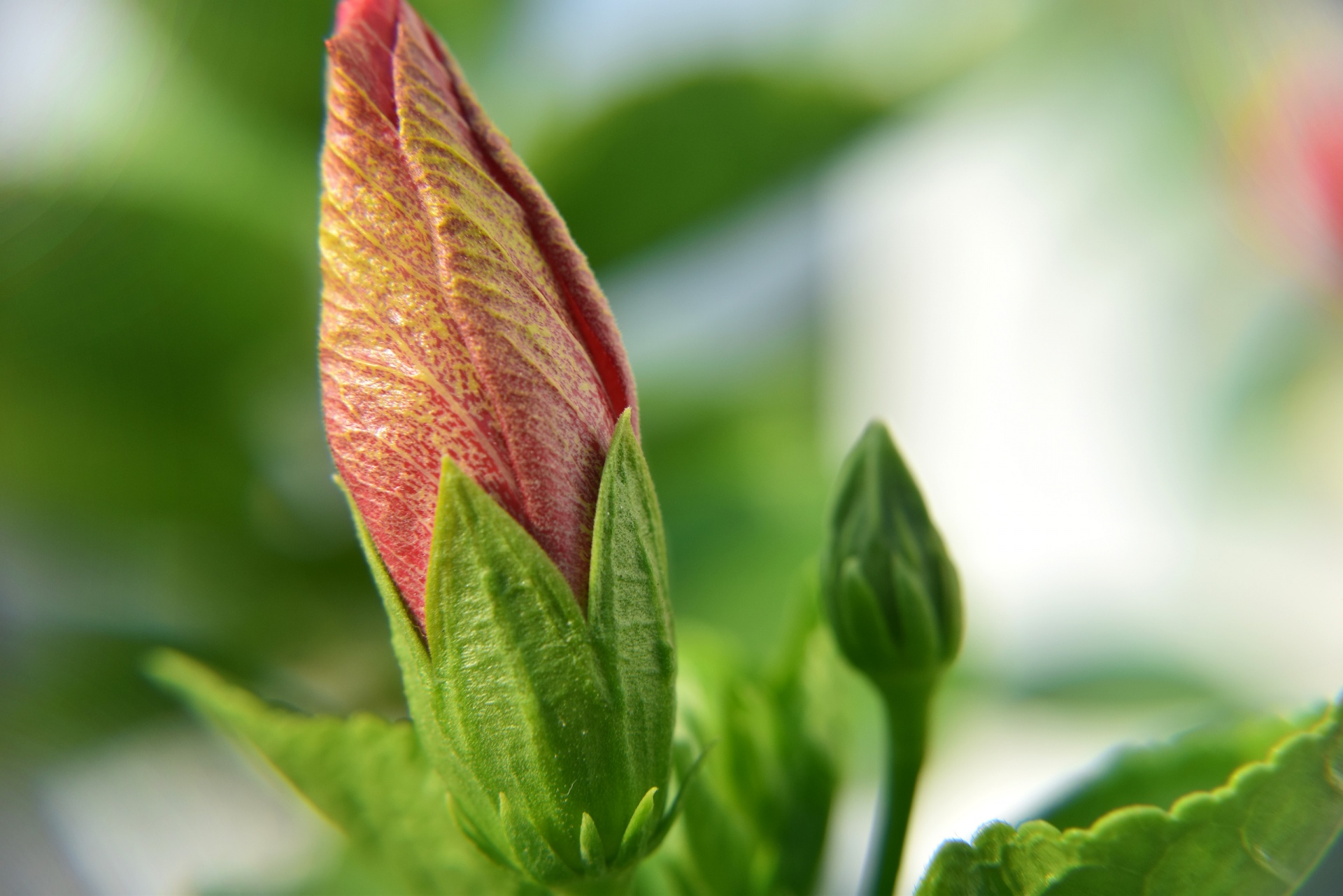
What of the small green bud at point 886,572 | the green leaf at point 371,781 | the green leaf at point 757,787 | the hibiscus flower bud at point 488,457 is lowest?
the green leaf at point 757,787

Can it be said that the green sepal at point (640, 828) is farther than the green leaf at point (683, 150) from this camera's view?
No

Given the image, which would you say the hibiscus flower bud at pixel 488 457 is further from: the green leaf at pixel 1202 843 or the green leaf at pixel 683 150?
the green leaf at pixel 683 150

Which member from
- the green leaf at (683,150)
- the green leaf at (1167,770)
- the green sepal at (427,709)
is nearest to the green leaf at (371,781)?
the green sepal at (427,709)

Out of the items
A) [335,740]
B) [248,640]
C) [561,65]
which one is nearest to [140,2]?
[561,65]

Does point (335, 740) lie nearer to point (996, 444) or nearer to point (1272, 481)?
point (996, 444)

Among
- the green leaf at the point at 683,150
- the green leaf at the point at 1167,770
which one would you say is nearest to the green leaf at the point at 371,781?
the green leaf at the point at 1167,770

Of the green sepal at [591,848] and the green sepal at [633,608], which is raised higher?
the green sepal at [633,608]

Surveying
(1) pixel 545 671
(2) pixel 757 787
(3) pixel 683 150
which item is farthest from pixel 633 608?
(3) pixel 683 150
